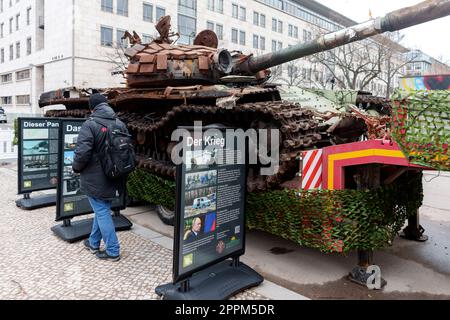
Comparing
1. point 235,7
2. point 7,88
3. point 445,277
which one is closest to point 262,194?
point 445,277

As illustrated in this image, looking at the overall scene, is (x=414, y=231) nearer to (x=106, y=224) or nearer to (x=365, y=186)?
(x=365, y=186)

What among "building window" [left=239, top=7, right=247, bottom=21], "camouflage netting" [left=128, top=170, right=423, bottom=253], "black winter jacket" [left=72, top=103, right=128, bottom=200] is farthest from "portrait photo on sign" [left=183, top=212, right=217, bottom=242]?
"building window" [left=239, top=7, right=247, bottom=21]

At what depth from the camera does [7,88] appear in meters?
46.8

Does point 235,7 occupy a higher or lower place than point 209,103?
higher

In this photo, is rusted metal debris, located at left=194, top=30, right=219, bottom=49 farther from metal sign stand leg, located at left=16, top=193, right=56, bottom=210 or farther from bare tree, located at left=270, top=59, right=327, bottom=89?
bare tree, located at left=270, top=59, right=327, bottom=89

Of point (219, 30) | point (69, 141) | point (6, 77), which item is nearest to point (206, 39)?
point (69, 141)

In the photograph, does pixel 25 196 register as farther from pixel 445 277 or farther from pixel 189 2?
pixel 189 2

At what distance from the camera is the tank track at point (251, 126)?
16.2 feet

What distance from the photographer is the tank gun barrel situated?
4023 mm

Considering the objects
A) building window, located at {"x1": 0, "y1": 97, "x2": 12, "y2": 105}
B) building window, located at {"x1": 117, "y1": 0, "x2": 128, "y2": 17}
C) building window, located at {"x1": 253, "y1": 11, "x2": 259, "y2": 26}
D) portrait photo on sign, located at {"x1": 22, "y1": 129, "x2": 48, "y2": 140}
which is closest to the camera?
portrait photo on sign, located at {"x1": 22, "y1": 129, "x2": 48, "y2": 140}

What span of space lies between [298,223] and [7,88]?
165ft

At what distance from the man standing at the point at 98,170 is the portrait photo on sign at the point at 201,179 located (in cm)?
158

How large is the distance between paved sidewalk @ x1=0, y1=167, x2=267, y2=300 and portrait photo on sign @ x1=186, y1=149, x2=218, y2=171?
1.40m
